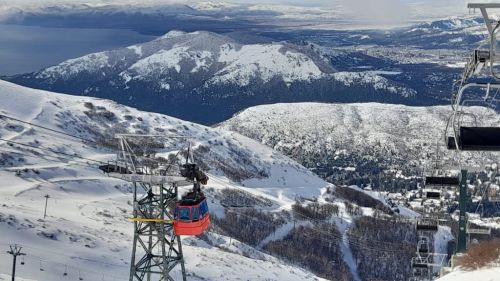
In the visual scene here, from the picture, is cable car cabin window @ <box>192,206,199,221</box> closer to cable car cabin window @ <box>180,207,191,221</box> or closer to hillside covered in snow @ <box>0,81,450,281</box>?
cable car cabin window @ <box>180,207,191,221</box>

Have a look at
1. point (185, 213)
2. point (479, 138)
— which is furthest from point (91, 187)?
point (479, 138)

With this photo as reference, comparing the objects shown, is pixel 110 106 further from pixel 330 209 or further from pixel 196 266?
pixel 196 266

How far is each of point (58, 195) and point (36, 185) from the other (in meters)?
2.82

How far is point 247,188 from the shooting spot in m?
141

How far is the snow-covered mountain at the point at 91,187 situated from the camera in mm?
58406

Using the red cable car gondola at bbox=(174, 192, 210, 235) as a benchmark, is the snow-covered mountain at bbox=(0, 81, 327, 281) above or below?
below

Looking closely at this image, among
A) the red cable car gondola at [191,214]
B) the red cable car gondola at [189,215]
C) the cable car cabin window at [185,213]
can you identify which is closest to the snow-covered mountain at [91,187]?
the red cable car gondola at [191,214]

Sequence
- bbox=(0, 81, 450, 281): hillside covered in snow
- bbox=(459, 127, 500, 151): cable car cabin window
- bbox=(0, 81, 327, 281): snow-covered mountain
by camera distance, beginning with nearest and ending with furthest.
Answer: bbox=(459, 127, 500, 151): cable car cabin window → bbox=(0, 81, 327, 281): snow-covered mountain → bbox=(0, 81, 450, 281): hillside covered in snow

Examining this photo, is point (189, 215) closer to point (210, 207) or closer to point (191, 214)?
point (191, 214)

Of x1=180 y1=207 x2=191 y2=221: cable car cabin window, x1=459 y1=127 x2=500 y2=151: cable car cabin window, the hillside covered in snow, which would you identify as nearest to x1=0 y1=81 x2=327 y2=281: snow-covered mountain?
the hillside covered in snow

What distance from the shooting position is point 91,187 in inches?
3925

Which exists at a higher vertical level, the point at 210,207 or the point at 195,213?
the point at 195,213

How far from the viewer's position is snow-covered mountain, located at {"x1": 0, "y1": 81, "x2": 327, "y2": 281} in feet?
192

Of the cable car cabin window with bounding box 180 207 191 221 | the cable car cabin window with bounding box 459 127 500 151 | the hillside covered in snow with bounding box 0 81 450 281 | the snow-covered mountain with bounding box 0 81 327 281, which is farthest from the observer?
the hillside covered in snow with bounding box 0 81 450 281
